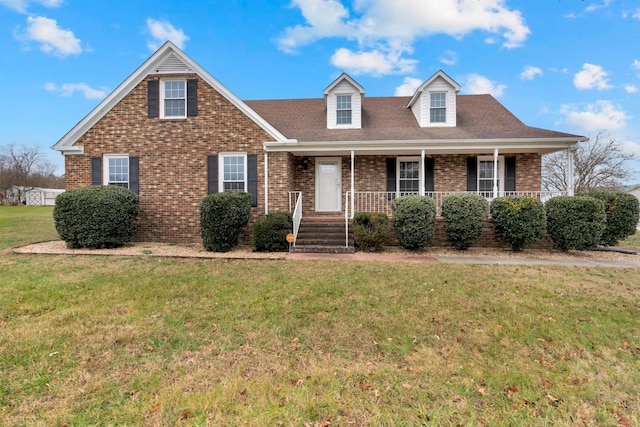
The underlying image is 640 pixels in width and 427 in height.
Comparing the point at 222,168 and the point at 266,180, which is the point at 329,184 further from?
the point at 222,168

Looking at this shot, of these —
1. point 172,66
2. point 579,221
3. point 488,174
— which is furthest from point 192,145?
point 579,221

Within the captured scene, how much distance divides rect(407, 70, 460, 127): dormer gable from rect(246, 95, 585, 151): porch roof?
15.0 inches

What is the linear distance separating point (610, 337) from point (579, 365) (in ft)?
3.33

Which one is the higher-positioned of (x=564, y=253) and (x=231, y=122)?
(x=231, y=122)

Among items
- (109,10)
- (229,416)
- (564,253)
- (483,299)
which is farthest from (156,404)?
(109,10)

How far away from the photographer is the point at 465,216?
8938 mm

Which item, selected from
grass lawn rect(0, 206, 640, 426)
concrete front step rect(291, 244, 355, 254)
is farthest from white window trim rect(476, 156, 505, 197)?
grass lawn rect(0, 206, 640, 426)

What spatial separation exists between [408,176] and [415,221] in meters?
3.57

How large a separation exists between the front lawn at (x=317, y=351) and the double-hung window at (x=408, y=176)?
6.49 m

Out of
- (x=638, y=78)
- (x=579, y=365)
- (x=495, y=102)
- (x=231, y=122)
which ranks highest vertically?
(x=638, y=78)

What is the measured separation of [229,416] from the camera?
2338 mm

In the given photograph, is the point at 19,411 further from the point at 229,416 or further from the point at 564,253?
the point at 564,253

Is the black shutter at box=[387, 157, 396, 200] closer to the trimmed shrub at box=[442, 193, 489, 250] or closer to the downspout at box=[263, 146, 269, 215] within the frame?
the trimmed shrub at box=[442, 193, 489, 250]

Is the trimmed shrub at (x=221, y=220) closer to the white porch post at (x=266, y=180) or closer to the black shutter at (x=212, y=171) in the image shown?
the white porch post at (x=266, y=180)
